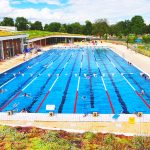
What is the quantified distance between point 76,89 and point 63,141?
452 inches

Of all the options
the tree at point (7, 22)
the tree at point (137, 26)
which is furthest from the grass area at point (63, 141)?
the tree at point (7, 22)

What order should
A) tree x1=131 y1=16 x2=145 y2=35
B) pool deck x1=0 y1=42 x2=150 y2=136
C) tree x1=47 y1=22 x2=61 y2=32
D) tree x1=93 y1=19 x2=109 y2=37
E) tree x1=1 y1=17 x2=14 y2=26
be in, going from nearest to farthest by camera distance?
pool deck x1=0 y1=42 x2=150 y2=136
tree x1=93 y1=19 x2=109 y2=37
tree x1=1 y1=17 x2=14 y2=26
tree x1=131 y1=16 x2=145 y2=35
tree x1=47 y1=22 x2=61 y2=32

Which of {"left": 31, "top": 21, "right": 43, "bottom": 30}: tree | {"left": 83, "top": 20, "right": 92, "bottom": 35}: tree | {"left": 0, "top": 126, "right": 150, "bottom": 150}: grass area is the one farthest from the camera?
{"left": 31, "top": 21, "right": 43, "bottom": 30}: tree

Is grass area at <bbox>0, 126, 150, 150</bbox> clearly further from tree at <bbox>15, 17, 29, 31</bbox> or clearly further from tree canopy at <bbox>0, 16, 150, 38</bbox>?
tree at <bbox>15, 17, 29, 31</bbox>

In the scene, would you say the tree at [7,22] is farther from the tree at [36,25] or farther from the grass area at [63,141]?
the grass area at [63,141]

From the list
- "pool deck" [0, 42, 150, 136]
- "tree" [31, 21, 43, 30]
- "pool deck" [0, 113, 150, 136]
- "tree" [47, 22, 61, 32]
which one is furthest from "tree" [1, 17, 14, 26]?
"pool deck" [0, 113, 150, 136]

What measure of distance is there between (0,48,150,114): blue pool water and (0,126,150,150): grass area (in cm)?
539

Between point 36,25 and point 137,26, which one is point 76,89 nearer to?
point 36,25

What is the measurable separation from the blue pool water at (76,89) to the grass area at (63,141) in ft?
17.7

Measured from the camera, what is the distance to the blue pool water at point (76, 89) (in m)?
17.0

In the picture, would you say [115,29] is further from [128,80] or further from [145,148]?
[145,148]

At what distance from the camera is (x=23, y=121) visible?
1348 cm

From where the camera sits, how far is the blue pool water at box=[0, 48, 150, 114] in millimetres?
17016

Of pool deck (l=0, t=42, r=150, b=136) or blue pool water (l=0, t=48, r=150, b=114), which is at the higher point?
pool deck (l=0, t=42, r=150, b=136)
